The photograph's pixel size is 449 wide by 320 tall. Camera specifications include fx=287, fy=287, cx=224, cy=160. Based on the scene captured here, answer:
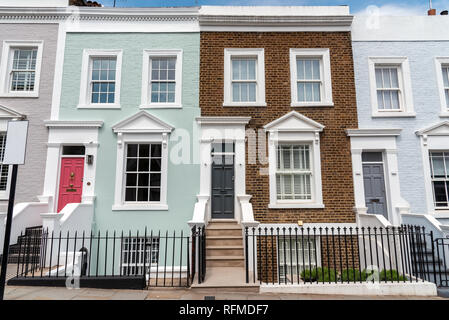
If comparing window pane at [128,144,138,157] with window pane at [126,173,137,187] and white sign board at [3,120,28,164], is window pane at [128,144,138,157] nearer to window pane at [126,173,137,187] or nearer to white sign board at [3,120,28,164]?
window pane at [126,173,137,187]

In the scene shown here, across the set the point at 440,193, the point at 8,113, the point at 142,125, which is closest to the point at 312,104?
the point at 440,193

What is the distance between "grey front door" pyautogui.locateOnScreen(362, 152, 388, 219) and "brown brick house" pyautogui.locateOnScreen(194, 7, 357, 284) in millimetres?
735

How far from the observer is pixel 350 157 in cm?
1003

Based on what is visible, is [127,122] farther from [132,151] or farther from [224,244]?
[224,244]

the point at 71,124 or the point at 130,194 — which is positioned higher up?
the point at 71,124

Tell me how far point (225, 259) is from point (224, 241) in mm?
696

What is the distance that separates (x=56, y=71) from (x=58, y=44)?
1.07 metres

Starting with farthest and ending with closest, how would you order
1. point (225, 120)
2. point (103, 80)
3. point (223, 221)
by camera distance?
point (103, 80) < point (225, 120) < point (223, 221)

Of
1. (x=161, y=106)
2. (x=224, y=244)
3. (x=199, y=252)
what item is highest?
(x=161, y=106)

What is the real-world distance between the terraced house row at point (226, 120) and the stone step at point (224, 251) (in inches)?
26.5

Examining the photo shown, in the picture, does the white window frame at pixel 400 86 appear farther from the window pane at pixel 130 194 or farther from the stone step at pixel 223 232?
the window pane at pixel 130 194

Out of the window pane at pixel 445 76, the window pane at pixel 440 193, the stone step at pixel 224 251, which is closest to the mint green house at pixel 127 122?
the stone step at pixel 224 251

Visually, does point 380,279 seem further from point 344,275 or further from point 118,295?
point 118,295

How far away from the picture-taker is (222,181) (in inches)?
398
